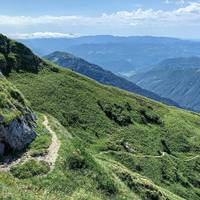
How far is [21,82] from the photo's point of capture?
379ft

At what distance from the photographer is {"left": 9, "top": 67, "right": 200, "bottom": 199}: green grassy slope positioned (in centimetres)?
9219

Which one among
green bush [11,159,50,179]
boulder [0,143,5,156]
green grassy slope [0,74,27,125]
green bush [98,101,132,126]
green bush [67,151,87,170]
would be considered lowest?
green bush [98,101,132,126]

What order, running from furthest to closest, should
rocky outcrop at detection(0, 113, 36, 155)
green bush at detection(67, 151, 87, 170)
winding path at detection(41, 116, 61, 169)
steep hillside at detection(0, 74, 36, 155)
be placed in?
green bush at detection(67, 151, 87, 170), steep hillside at detection(0, 74, 36, 155), winding path at detection(41, 116, 61, 169), rocky outcrop at detection(0, 113, 36, 155)

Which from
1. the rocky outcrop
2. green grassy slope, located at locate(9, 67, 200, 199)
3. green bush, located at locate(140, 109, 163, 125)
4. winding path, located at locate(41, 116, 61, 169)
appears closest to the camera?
the rocky outcrop

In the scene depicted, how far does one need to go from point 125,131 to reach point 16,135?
2366 inches

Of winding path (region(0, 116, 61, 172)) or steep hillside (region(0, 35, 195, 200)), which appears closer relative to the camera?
winding path (region(0, 116, 61, 172))

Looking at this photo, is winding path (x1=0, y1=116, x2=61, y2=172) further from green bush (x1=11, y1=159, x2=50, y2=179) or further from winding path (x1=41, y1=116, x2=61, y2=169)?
green bush (x1=11, y1=159, x2=50, y2=179)

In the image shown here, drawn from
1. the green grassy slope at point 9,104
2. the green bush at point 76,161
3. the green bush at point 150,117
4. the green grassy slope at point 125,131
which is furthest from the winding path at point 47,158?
the green bush at point 150,117

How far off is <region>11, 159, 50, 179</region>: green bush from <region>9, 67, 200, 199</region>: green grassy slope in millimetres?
8522

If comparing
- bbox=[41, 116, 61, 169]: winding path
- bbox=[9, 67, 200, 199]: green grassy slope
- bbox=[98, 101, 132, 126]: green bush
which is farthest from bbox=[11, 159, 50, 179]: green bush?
bbox=[98, 101, 132, 126]: green bush

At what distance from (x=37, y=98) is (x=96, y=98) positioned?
2340cm

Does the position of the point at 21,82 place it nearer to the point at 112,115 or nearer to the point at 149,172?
the point at 112,115

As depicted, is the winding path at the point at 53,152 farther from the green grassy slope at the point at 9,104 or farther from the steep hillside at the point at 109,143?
the green grassy slope at the point at 9,104

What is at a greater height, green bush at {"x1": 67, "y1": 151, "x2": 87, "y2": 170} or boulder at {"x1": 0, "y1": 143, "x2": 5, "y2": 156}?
boulder at {"x1": 0, "y1": 143, "x2": 5, "y2": 156}
